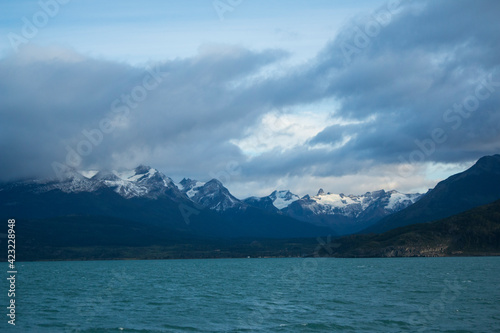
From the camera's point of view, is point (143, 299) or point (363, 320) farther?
point (143, 299)

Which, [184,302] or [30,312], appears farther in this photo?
[184,302]

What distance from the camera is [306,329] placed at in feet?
266

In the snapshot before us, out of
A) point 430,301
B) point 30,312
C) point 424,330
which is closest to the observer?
point 424,330

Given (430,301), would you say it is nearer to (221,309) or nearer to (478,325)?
(478,325)

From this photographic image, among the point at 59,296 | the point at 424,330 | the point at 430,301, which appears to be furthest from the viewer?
the point at 59,296

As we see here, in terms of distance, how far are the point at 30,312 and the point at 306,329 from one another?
2298 inches

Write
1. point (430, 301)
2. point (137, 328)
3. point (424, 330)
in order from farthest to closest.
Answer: point (430, 301)
point (137, 328)
point (424, 330)

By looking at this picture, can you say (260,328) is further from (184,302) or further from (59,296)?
(59,296)

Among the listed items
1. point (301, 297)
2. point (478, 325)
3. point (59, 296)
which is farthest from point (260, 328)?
point (59, 296)

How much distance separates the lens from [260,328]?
8238 cm

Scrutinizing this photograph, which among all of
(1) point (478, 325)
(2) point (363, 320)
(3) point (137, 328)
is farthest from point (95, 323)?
(1) point (478, 325)

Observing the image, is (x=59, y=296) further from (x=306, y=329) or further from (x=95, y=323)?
(x=306, y=329)

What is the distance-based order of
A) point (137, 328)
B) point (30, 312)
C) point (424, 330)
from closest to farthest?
1. point (424, 330)
2. point (137, 328)
3. point (30, 312)

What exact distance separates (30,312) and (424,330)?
76.3 metres
